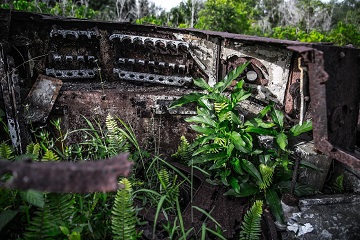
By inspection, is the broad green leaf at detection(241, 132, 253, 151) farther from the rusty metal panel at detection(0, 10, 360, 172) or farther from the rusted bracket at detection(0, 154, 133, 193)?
the rusted bracket at detection(0, 154, 133, 193)

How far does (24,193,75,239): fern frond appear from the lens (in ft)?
5.74

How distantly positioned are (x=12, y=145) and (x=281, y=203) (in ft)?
9.43

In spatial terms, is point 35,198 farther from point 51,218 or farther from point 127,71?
point 127,71

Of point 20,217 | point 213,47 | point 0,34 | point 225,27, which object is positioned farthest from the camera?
point 225,27

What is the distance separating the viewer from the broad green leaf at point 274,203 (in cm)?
233

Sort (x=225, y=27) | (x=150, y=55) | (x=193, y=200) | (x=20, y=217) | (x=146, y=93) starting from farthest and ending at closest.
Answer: (x=225, y=27), (x=150, y=55), (x=146, y=93), (x=193, y=200), (x=20, y=217)

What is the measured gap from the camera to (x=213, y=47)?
3.84 metres

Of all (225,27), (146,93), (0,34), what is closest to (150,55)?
(146,93)

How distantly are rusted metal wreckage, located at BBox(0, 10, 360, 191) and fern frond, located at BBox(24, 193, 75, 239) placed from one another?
1.54 meters

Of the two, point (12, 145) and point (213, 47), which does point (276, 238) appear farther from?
point (12, 145)

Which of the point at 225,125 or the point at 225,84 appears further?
the point at 225,84

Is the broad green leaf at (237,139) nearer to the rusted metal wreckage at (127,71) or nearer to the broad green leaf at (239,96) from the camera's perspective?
the broad green leaf at (239,96)

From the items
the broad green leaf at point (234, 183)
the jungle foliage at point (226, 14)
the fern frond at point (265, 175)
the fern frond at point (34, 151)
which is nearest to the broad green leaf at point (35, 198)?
the fern frond at point (34, 151)

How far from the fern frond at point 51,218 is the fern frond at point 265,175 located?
1.65 metres
